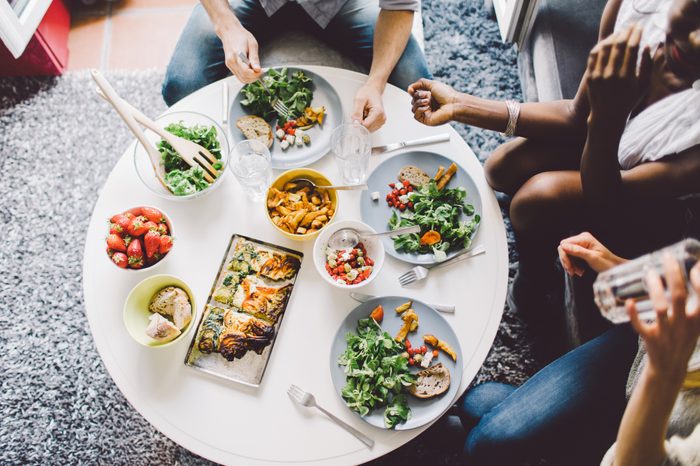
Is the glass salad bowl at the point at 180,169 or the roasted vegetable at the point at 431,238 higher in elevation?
the roasted vegetable at the point at 431,238

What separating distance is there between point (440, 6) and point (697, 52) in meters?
1.73

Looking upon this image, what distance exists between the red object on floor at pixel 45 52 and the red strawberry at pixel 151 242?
1.64 metres

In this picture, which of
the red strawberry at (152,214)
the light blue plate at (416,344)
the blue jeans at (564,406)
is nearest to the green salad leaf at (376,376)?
the light blue plate at (416,344)

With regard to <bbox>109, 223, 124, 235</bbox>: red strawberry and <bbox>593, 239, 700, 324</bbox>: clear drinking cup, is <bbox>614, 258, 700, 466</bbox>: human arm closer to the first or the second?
<bbox>593, 239, 700, 324</bbox>: clear drinking cup

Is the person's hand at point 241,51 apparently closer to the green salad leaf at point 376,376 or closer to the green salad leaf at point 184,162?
the green salad leaf at point 184,162

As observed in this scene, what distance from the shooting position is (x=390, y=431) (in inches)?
51.1

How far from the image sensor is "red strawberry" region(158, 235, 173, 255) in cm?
136

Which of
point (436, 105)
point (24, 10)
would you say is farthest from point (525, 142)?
point (24, 10)

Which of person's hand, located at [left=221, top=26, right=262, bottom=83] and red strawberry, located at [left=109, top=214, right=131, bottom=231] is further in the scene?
person's hand, located at [left=221, top=26, right=262, bottom=83]

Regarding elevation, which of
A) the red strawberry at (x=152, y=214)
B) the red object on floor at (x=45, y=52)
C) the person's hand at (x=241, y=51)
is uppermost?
the person's hand at (x=241, y=51)

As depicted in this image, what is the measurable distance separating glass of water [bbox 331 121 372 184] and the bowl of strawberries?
1.65ft

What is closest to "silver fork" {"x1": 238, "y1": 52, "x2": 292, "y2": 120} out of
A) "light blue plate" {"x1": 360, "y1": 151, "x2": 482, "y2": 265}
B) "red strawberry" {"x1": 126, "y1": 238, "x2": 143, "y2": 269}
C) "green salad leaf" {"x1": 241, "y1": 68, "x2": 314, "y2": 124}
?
"green salad leaf" {"x1": 241, "y1": 68, "x2": 314, "y2": 124}

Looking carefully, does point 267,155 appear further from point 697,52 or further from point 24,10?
point 24,10

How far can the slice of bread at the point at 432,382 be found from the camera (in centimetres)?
130
